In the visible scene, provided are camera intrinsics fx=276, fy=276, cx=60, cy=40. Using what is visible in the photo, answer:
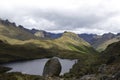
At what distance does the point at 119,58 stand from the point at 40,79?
115 ft

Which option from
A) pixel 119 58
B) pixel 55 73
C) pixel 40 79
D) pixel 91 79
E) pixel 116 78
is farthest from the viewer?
pixel 119 58

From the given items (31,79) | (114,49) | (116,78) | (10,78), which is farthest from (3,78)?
(114,49)

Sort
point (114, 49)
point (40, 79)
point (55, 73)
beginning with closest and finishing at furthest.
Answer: point (40, 79)
point (55, 73)
point (114, 49)

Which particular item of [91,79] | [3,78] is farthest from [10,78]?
[91,79]

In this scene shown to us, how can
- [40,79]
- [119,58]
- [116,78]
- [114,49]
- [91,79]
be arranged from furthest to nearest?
[114,49] < [119,58] < [40,79] < [91,79] < [116,78]

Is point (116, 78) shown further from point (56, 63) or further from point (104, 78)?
point (56, 63)

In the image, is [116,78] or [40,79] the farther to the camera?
[40,79]

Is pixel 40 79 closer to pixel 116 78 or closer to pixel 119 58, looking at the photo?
pixel 116 78

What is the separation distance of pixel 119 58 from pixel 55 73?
835 inches

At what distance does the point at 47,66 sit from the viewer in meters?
70.1

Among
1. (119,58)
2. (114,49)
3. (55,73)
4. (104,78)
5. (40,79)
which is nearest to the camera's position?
(104,78)

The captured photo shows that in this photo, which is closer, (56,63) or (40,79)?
(40,79)

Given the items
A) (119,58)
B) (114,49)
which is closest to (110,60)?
(119,58)

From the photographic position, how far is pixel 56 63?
70.4 m
